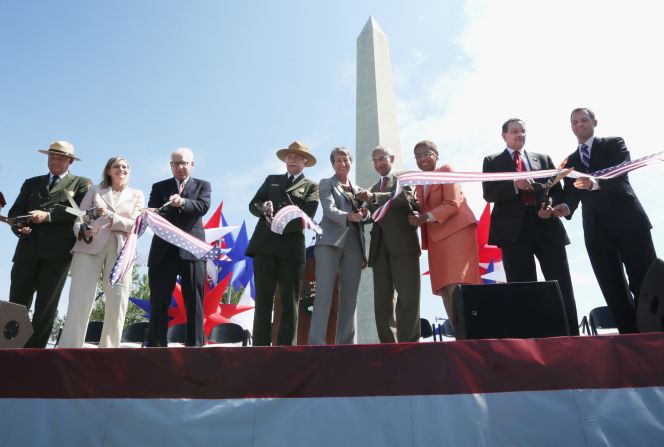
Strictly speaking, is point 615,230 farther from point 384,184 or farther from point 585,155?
point 384,184

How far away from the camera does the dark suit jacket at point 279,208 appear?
12.4 ft

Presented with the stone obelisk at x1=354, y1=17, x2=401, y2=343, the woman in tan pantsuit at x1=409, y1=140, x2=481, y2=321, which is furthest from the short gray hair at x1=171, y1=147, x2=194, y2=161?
the stone obelisk at x1=354, y1=17, x2=401, y2=343

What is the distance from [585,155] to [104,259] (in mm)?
3751

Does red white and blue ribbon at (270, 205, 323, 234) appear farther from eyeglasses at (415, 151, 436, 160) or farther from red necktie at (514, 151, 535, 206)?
red necktie at (514, 151, 535, 206)

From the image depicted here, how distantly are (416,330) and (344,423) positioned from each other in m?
1.51

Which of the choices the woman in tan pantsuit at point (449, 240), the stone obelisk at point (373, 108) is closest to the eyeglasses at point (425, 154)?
the woman in tan pantsuit at point (449, 240)

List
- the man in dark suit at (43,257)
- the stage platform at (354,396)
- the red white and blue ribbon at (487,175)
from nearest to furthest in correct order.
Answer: the stage platform at (354,396), the red white and blue ribbon at (487,175), the man in dark suit at (43,257)

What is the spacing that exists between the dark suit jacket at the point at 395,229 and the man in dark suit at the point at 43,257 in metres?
2.31

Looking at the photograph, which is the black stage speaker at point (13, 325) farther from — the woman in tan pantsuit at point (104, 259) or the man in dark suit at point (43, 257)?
the man in dark suit at point (43, 257)

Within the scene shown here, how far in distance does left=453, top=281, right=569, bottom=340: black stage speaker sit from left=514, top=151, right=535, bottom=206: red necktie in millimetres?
1071

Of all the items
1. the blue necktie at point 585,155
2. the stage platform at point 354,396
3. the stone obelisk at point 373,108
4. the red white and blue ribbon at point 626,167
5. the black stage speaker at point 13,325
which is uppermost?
the stone obelisk at point 373,108

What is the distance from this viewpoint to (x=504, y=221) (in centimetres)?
361

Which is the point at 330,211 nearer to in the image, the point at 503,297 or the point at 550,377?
the point at 503,297

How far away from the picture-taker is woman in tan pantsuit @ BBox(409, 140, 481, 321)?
3.64 metres
